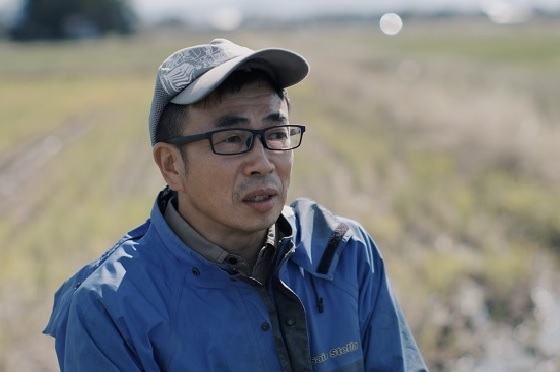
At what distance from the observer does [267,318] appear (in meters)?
2.19

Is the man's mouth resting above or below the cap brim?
below

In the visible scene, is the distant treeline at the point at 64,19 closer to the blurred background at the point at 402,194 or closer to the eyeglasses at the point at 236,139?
the blurred background at the point at 402,194

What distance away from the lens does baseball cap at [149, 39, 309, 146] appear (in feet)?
7.04

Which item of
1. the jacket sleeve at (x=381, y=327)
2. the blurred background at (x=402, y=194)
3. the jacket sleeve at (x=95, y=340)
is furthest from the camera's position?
the blurred background at (x=402, y=194)

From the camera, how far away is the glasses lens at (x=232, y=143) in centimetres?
222

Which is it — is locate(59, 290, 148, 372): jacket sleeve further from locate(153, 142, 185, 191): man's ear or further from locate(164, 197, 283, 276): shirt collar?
locate(153, 142, 185, 191): man's ear

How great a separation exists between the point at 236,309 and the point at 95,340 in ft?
Result: 1.11

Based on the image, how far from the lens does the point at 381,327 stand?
7.80 feet

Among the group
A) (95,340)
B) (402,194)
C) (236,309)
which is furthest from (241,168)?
(402,194)

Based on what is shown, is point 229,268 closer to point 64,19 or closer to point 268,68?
point 268,68

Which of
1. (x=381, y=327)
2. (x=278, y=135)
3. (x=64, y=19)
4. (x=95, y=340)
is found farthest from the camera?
(x=64, y=19)

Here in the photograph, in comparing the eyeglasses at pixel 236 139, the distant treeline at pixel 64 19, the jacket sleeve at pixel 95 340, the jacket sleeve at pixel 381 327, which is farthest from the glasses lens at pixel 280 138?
the distant treeline at pixel 64 19

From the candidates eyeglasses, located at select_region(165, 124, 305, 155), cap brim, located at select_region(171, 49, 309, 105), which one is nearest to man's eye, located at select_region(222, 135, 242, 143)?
eyeglasses, located at select_region(165, 124, 305, 155)

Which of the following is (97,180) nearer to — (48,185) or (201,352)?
(48,185)
